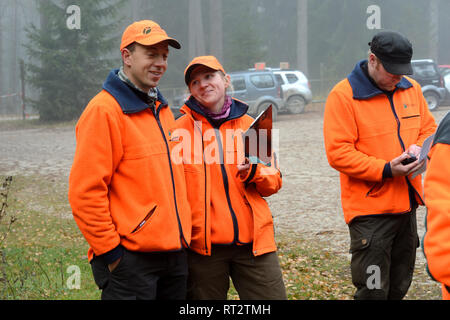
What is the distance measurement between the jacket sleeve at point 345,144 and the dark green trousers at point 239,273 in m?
0.94

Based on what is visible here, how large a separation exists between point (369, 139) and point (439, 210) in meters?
2.00

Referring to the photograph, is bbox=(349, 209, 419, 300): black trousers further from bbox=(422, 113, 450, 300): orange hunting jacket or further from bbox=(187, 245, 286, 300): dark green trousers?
bbox=(422, 113, 450, 300): orange hunting jacket

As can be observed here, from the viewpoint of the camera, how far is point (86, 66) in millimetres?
27391

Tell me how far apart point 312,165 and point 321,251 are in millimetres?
7186

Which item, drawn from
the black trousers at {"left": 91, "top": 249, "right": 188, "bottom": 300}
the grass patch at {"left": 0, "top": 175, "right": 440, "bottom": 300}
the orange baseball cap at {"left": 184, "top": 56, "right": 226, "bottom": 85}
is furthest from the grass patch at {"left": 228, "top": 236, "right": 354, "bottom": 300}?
the orange baseball cap at {"left": 184, "top": 56, "right": 226, "bottom": 85}

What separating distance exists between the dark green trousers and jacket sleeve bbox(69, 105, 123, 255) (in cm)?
71

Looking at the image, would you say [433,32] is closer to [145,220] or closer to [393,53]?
[393,53]

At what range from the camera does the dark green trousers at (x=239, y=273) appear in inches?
139

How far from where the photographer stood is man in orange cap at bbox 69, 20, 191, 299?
2988mm

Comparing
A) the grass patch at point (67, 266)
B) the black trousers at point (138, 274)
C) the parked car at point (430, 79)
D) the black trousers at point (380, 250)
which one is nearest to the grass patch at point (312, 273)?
the grass patch at point (67, 266)

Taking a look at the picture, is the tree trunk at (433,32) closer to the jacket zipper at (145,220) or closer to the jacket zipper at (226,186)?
the jacket zipper at (226,186)

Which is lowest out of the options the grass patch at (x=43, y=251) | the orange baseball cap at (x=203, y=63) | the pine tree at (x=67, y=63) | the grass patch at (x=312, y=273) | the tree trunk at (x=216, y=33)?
the grass patch at (x=312, y=273)

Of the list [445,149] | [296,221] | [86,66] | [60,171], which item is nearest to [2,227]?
[296,221]

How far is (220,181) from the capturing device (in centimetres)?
350
